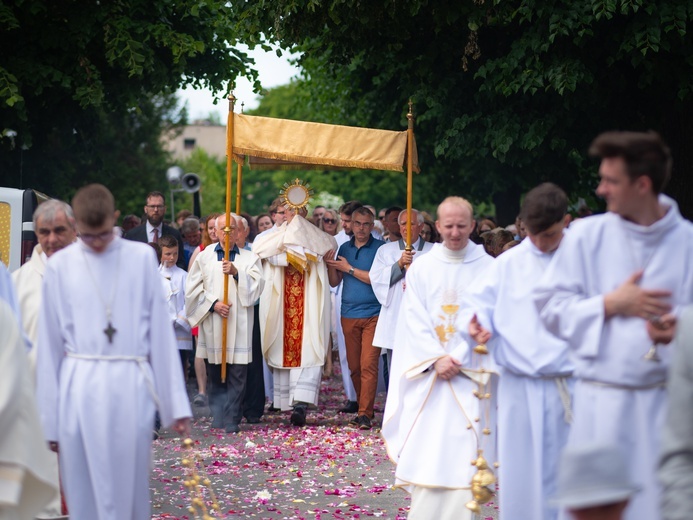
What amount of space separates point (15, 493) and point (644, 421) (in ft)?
8.27

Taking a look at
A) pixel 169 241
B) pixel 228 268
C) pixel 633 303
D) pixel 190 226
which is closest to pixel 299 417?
pixel 228 268

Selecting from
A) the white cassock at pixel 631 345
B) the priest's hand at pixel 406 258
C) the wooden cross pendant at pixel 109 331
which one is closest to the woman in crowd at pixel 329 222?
the priest's hand at pixel 406 258

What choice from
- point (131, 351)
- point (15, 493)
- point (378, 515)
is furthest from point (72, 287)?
point (378, 515)

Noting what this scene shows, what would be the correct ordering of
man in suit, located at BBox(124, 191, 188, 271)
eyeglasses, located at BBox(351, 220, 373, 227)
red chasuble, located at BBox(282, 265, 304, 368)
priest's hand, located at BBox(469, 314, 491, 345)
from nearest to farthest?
1. priest's hand, located at BBox(469, 314, 491, 345)
2. eyeglasses, located at BBox(351, 220, 373, 227)
3. red chasuble, located at BBox(282, 265, 304, 368)
4. man in suit, located at BBox(124, 191, 188, 271)

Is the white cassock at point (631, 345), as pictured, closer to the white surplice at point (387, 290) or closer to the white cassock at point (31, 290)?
the white cassock at point (31, 290)

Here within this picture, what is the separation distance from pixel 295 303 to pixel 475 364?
6.17 meters

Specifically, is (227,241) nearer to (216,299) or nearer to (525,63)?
(216,299)

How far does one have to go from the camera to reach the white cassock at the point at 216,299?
532 inches

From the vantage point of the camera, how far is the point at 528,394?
721 centimetres

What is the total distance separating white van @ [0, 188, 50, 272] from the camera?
11328 mm

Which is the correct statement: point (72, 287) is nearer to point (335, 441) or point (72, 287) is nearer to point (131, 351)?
point (131, 351)

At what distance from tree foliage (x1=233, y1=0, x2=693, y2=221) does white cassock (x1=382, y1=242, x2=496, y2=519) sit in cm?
658

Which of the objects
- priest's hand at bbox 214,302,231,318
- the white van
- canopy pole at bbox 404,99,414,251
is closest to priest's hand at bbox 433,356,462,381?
the white van

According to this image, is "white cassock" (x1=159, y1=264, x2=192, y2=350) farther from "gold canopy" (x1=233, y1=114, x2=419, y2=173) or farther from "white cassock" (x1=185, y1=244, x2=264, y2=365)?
"gold canopy" (x1=233, y1=114, x2=419, y2=173)
